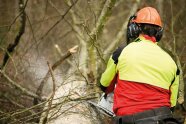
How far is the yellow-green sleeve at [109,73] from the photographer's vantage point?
413 cm

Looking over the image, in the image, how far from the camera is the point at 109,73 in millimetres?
4191

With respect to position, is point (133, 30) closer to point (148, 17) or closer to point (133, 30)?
point (133, 30)

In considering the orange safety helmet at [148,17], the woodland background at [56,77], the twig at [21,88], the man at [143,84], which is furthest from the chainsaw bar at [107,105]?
the twig at [21,88]

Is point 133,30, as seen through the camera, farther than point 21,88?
No

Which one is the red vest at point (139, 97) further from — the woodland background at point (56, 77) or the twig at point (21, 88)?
the twig at point (21, 88)

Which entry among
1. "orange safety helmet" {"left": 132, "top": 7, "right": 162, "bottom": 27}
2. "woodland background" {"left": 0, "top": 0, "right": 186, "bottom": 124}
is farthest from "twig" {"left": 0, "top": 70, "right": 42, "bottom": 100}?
"orange safety helmet" {"left": 132, "top": 7, "right": 162, "bottom": 27}

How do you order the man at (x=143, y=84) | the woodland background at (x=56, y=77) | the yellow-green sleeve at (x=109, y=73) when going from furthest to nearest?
the woodland background at (x=56, y=77) < the yellow-green sleeve at (x=109, y=73) < the man at (x=143, y=84)

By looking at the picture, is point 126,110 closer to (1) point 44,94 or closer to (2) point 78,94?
(2) point 78,94

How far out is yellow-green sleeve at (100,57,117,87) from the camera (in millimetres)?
4129

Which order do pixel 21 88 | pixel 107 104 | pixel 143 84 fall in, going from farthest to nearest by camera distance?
pixel 21 88 < pixel 107 104 < pixel 143 84

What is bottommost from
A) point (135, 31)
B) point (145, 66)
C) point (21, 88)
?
point (145, 66)

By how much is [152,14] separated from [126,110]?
1071 millimetres

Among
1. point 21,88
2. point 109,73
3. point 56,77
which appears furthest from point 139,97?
point 56,77

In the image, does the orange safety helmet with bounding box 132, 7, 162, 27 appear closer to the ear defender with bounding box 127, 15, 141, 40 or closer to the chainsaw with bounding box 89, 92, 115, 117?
the ear defender with bounding box 127, 15, 141, 40
